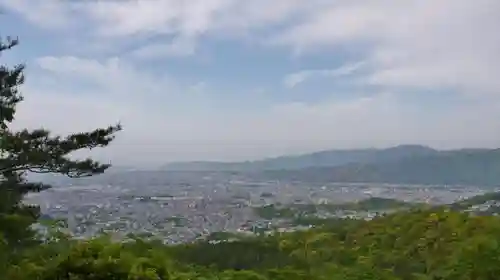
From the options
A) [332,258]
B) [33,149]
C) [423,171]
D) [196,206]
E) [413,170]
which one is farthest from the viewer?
[413,170]

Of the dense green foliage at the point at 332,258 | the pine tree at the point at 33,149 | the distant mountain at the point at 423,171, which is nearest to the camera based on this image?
the dense green foliage at the point at 332,258

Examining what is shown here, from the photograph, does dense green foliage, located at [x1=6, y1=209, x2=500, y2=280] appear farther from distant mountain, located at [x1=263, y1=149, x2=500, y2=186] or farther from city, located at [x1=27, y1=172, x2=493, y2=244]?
distant mountain, located at [x1=263, y1=149, x2=500, y2=186]

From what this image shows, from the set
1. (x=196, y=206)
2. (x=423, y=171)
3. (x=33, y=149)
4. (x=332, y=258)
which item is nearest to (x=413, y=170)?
(x=423, y=171)

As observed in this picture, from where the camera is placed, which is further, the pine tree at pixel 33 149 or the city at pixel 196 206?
the city at pixel 196 206

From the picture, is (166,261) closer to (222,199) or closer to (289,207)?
(289,207)

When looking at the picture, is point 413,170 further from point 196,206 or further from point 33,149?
point 33,149

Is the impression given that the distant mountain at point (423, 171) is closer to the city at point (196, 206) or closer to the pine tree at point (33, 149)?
the city at point (196, 206)

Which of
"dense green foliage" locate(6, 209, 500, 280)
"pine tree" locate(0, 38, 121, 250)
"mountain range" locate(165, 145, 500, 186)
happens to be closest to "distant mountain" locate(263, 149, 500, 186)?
"mountain range" locate(165, 145, 500, 186)

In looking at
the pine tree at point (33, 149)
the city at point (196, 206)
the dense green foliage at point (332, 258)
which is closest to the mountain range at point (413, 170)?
the city at point (196, 206)
